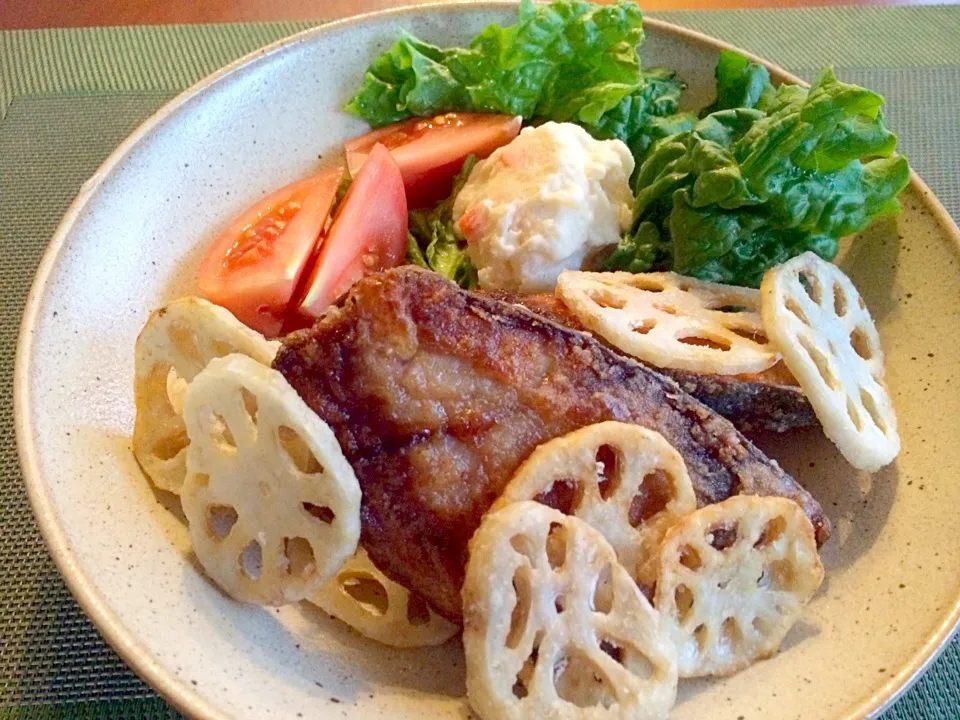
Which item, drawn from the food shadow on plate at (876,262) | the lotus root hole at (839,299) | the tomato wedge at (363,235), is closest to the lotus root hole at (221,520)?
the tomato wedge at (363,235)

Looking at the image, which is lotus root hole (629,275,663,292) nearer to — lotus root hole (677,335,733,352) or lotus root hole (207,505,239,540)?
lotus root hole (677,335,733,352)

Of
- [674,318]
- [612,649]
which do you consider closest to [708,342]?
[674,318]

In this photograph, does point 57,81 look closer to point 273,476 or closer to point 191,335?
point 191,335

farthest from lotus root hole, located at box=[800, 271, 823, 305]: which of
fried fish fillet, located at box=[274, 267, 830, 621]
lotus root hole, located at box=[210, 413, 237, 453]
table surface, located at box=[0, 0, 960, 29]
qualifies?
table surface, located at box=[0, 0, 960, 29]

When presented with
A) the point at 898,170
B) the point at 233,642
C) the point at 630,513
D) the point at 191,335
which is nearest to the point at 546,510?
the point at 630,513

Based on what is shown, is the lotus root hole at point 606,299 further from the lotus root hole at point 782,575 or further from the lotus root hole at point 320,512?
the lotus root hole at point 320,512
